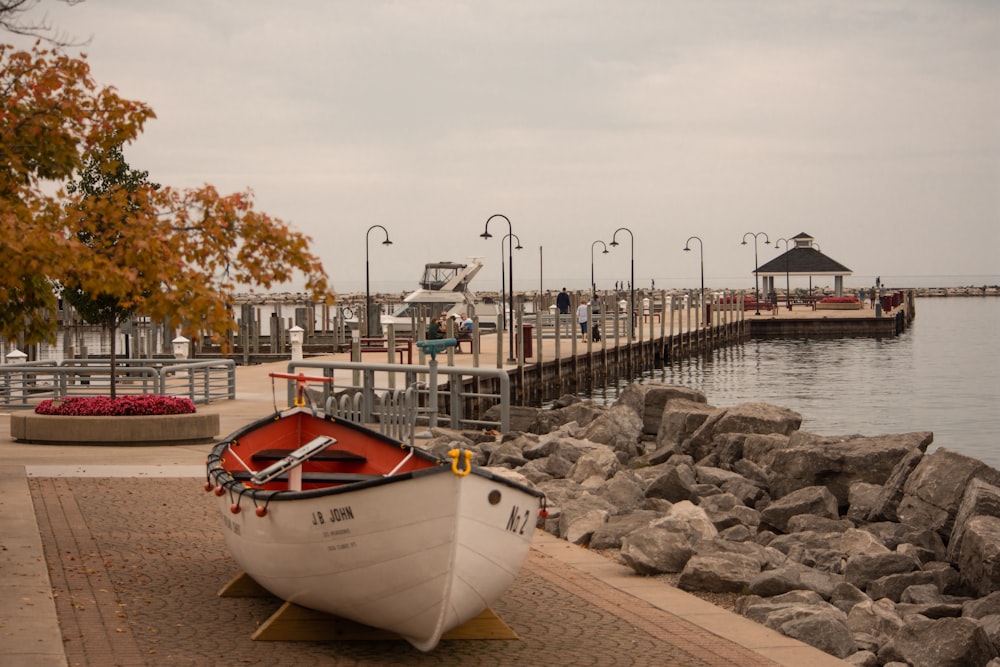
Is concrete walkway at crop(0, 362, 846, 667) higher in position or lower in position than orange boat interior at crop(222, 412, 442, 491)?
lower

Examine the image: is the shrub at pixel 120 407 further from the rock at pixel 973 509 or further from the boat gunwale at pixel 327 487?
the rock at pixel 973 509

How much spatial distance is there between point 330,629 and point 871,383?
46.3m

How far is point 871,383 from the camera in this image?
5281 centimetres

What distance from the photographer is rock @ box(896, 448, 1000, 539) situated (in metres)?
15.9

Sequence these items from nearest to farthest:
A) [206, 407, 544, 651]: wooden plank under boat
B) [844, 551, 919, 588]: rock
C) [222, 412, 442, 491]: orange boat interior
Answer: [206, 407, 544, 651]: wooden plank under boat
[222, 412, 442, 491]: orange boat interior
[844, 551, 919, 588]: rock

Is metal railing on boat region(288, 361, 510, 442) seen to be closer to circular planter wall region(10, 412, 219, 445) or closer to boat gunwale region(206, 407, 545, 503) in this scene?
circular planter wall region(10, 412, 219, 445)

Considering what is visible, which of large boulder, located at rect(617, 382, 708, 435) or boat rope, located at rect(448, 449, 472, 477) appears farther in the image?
large boulder, located at rect(617, 382, 708, 435)

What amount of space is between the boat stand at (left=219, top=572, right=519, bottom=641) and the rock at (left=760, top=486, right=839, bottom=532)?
25.2ft

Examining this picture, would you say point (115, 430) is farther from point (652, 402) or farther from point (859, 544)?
point (652, 402)

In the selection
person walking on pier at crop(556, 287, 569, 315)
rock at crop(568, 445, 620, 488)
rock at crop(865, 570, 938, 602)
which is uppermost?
person walking on pier at crop(556, 287, 569, 315)

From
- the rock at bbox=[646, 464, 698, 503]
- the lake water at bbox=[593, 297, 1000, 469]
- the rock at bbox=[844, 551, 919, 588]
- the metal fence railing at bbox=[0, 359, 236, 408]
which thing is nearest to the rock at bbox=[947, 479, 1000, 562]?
the rock at bbox=[844, 551, 919, 588]

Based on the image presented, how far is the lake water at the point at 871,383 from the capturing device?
1527 inches

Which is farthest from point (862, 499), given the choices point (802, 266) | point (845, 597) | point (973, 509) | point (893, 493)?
point (802, 266)

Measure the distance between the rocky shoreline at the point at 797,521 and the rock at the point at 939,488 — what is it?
0.07ft
